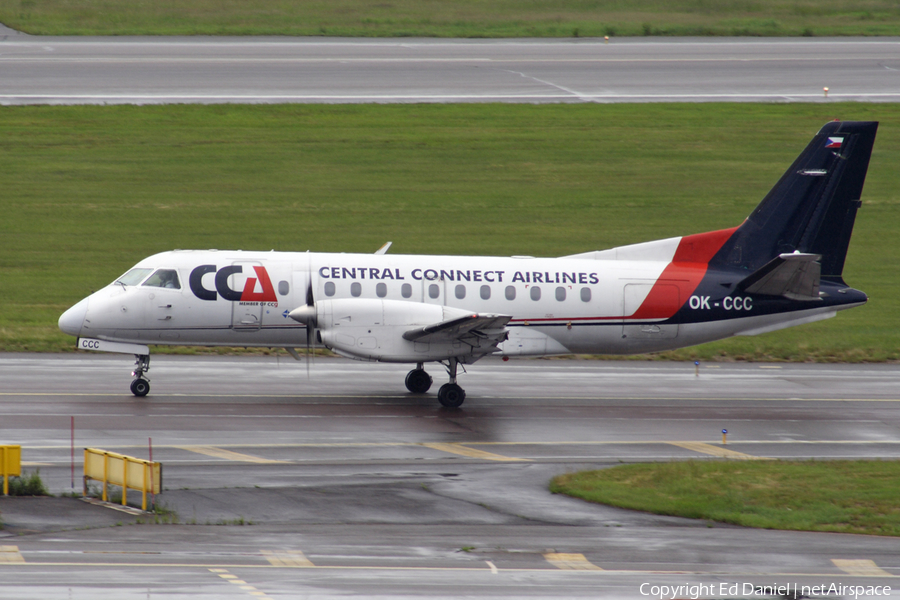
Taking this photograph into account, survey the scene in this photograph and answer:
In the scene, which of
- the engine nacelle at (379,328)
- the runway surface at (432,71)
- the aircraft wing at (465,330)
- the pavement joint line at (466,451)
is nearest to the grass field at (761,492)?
the pavement joint line at (466,451)

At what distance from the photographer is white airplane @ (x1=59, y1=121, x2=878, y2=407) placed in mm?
23234

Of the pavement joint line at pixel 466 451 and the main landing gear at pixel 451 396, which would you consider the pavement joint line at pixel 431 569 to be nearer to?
the pavement joint line at pixel 466 451

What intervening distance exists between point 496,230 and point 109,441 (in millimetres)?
24998

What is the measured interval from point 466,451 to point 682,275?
8097mm

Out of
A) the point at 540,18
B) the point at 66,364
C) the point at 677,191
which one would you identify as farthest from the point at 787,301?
the point at 540,18

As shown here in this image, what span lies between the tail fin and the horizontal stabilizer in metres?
0.81

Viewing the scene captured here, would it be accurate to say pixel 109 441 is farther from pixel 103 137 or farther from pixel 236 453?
pixel 103 137

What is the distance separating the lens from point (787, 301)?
25.0 m

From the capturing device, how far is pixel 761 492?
58.0 feet

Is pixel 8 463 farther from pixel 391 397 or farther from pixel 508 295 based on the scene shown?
pixel 508 295

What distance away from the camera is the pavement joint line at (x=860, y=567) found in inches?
539

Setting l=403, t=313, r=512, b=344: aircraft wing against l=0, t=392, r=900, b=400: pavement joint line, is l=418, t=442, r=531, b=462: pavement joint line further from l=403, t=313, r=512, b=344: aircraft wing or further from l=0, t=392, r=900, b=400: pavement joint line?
l=0, t=392, r=900, b=400: pavement joint line

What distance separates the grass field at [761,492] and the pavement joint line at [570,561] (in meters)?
2.98

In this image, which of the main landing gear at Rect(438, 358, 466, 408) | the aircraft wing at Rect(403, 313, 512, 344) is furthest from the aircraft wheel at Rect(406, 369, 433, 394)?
the aircraft wing at Rect(403, 313, 512, 344)
